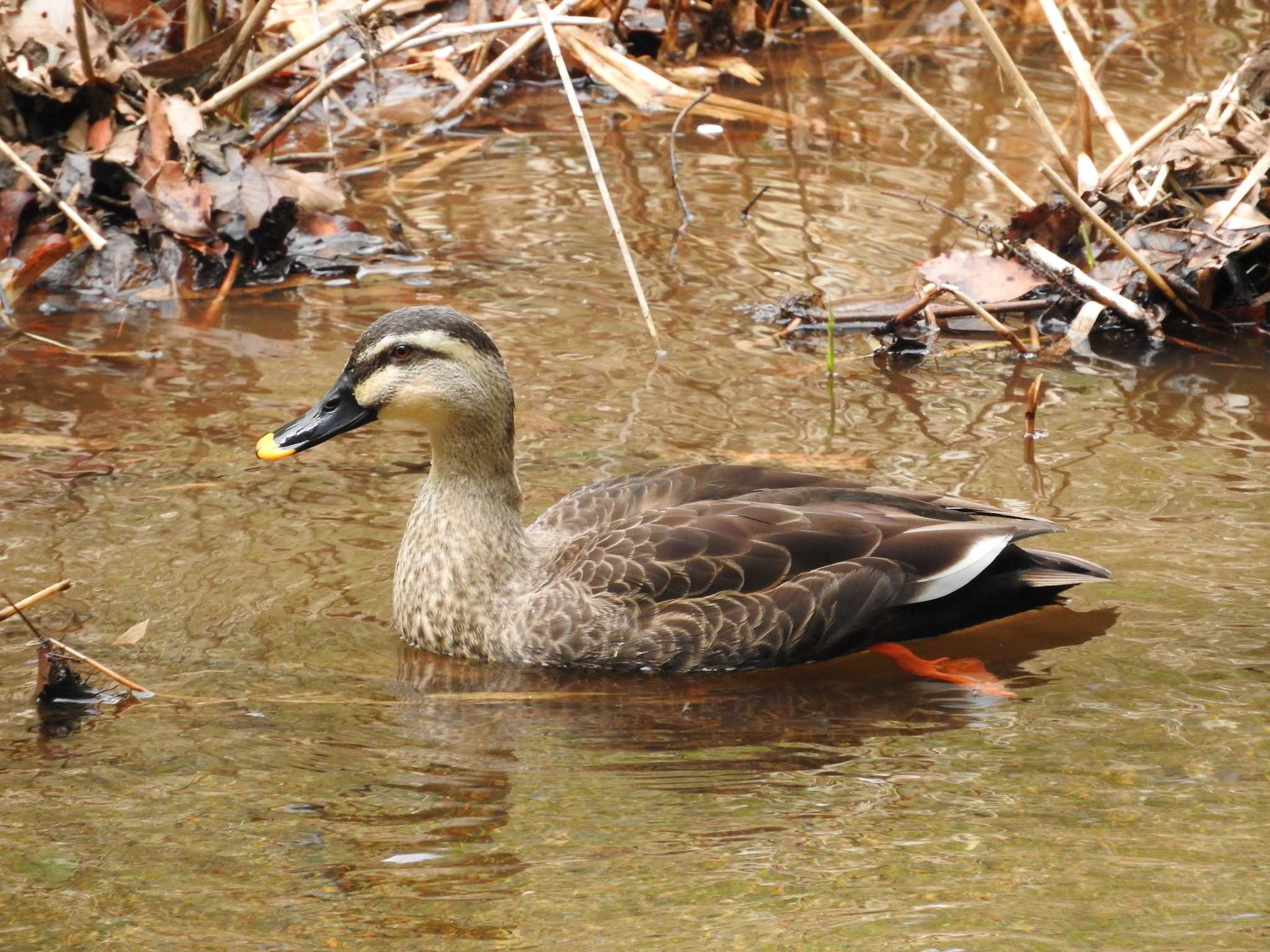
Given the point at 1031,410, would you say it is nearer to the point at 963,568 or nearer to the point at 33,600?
the point at 963,568

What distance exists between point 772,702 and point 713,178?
227 inches

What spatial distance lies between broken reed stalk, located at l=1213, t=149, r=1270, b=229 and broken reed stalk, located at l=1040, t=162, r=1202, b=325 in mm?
436

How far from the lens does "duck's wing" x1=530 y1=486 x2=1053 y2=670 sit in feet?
19.7

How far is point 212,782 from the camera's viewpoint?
195 inches

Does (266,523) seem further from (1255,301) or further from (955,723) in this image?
(1255,301)

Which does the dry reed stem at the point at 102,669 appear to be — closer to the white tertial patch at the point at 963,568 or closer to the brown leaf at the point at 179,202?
the white tertial patch at the point at 963,568

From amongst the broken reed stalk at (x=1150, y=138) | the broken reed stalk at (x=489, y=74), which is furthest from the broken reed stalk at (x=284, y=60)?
the broken reed stalk at (x=1150, y=138)

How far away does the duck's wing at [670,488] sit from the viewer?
633 centimetres

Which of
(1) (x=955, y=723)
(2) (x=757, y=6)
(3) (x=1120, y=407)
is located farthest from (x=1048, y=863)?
(2) (x=757, y=6)

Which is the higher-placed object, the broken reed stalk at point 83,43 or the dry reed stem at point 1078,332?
the broken reed stalk at point 83,43

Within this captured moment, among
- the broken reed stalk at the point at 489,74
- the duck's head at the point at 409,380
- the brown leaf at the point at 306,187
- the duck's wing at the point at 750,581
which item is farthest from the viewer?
the broken reed stalk at the point at 489,74

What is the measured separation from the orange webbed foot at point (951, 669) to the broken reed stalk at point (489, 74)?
18.1 ft

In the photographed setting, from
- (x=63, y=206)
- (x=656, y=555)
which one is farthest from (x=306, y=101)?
(x=656, y=555)

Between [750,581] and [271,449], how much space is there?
1.81 m
